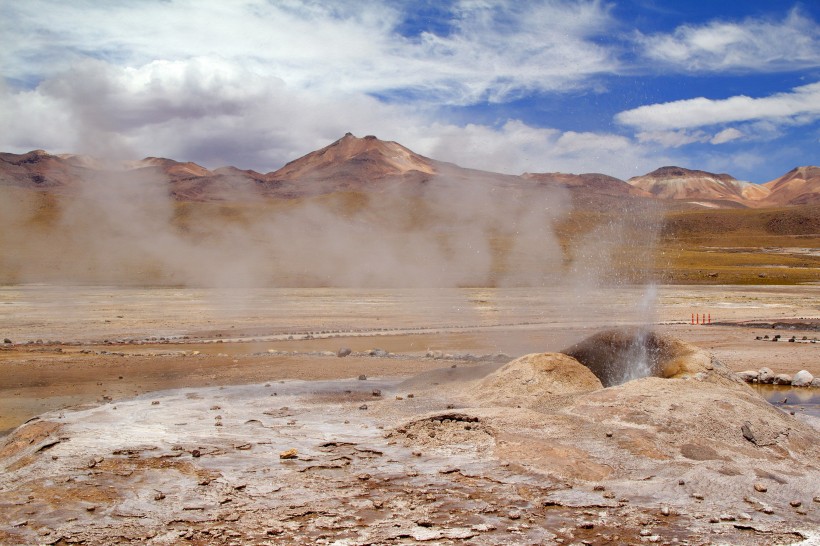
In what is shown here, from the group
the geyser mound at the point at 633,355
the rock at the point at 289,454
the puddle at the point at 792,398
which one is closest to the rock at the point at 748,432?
the geyser mound at the point at 633,355

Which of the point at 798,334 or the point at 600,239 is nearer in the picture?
the point at 798,334

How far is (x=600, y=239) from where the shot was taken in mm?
55969

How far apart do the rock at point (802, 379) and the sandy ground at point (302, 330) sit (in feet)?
3.96

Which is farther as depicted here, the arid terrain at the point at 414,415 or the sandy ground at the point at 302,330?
the sandy ground at the point at 302,330

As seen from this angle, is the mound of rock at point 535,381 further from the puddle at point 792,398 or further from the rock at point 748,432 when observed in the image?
the puddle at point 792,398

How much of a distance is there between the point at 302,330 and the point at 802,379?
14.9 m

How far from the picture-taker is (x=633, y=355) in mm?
11414

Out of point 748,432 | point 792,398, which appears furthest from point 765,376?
point 748,432

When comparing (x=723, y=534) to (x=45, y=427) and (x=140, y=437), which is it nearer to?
(x=140, y=437)

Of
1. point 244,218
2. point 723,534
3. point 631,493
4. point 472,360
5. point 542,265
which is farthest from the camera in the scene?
point 244,218

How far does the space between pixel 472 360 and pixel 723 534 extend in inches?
407

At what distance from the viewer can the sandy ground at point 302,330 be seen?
46.1ft

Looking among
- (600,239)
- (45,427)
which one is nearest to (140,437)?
(45,427)

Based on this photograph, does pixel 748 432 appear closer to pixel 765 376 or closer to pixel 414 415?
pixel 414 415
